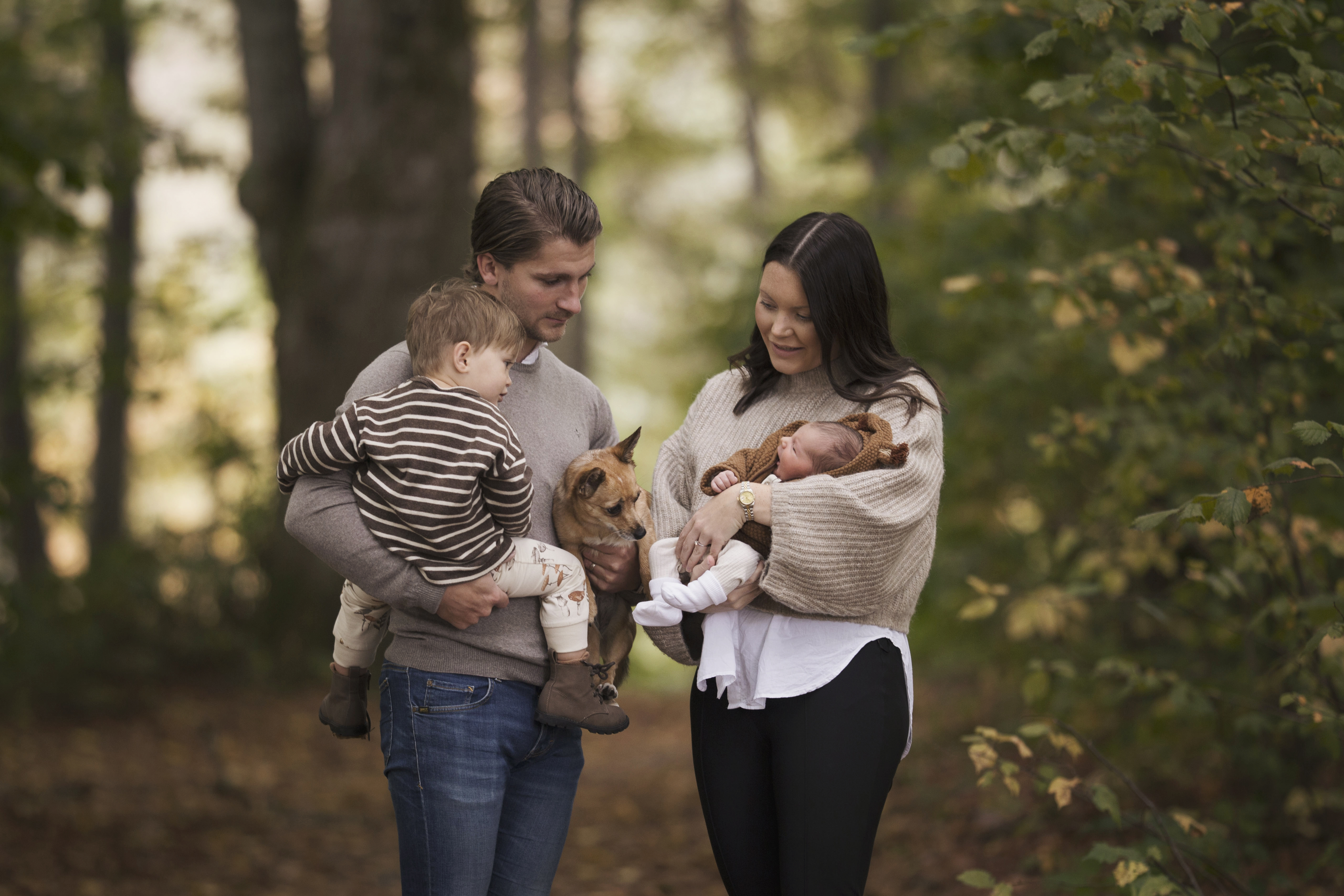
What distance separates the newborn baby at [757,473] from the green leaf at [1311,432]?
1003 millimetres

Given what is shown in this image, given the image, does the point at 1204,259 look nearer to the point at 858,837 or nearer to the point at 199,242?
the point at 858,837

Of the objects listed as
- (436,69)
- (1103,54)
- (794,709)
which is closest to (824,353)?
(794,709)

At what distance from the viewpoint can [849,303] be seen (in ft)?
8.62

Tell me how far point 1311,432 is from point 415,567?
2.17 m

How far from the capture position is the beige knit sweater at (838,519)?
2441 mm

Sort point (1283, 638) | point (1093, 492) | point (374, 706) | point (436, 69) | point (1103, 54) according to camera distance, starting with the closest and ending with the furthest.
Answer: point (1283, 638) → point (1103, 54) → point (1093, 492) → point (374, 706) → point (436, 69)

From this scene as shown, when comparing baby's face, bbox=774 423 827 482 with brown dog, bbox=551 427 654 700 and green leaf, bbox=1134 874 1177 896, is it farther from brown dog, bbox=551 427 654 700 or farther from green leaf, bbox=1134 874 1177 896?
green leaf, bbox=1134 874 1177 896

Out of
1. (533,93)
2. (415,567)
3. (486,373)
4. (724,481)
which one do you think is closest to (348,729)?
(415,567)

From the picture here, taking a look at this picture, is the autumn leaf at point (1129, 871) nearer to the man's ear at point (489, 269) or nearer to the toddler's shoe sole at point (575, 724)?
the toddler's shoe sole at point (575, 724)

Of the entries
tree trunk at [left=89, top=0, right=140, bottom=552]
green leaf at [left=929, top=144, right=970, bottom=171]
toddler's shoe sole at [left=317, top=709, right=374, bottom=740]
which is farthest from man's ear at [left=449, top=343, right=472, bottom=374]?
tree trunk at [left=89, top=0, right=140, bottom=552]

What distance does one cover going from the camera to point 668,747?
8242 mm

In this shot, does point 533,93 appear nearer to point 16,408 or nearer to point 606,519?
point 16,408

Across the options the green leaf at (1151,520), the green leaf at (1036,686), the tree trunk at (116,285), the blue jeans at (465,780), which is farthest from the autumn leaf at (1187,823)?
the tree trunk at (116,285)

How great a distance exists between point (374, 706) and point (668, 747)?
2.24 m
